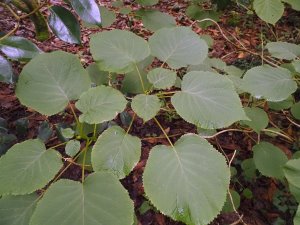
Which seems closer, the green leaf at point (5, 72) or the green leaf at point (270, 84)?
the green leaf at point (5, 72)

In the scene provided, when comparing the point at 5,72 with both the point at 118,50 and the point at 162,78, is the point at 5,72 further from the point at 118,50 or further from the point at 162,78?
the point at 162,78

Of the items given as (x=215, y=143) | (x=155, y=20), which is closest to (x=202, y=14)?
(x=155, y=20)

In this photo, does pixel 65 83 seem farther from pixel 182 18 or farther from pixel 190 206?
pixel 182 18

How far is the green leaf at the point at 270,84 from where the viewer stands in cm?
129

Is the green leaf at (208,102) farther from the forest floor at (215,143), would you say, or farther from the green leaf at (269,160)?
the green leaf at (269,160)

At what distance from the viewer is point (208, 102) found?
3.30ft

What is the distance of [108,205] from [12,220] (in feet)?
1.03

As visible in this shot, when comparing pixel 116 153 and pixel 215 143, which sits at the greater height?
pixel 116 153

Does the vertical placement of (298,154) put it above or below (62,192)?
below

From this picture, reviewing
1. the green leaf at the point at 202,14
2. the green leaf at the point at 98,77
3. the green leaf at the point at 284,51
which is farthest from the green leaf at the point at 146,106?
the green leaf at the point at 202,14

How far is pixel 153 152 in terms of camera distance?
923 mm

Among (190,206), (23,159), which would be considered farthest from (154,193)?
(23,159)

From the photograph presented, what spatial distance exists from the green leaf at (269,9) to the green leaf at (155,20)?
60cm

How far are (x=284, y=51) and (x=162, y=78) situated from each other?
799 millimetres
